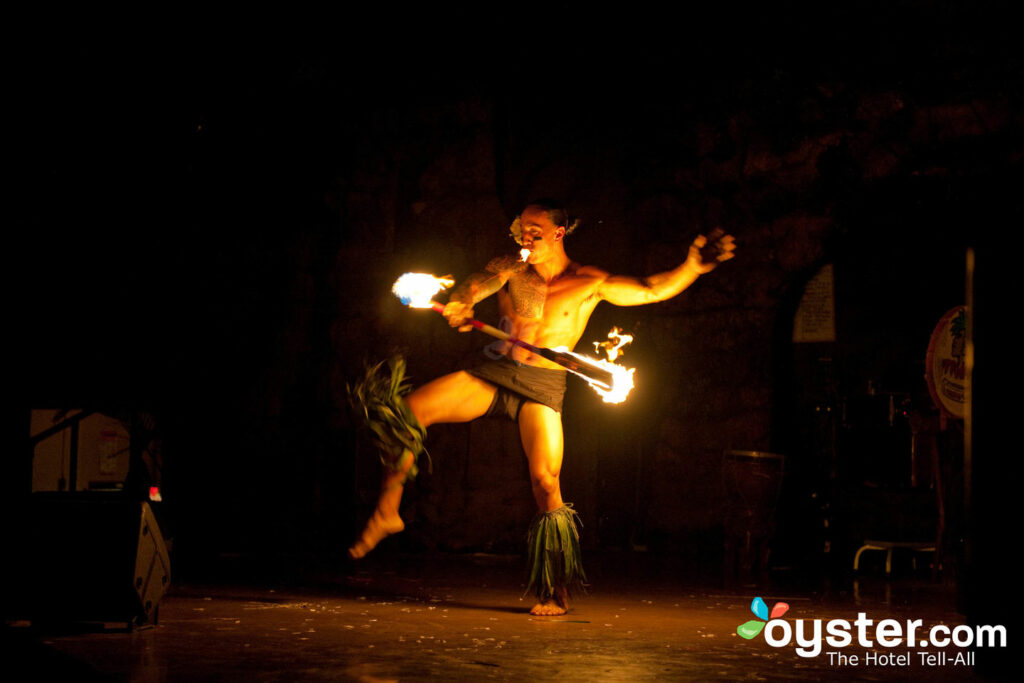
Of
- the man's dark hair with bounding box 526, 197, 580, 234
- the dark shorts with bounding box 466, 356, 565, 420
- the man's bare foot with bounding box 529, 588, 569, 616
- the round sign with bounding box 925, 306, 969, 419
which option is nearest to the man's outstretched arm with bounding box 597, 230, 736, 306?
the man's dark hair with bounding box 526, 197, 580, 234

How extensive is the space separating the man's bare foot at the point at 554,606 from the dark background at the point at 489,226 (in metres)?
2.60

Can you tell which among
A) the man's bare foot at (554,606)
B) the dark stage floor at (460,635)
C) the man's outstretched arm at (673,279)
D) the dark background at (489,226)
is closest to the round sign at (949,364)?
the dark background at (489,226)

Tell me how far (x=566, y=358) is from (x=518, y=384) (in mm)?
306

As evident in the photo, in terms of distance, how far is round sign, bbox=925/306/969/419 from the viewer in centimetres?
805

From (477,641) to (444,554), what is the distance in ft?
13.9

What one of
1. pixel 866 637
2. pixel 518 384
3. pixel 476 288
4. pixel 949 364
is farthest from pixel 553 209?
pixel 949 364

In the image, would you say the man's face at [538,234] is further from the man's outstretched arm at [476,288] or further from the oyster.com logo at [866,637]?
the oyster.com logo at [866,637]

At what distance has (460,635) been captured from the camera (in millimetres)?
5383

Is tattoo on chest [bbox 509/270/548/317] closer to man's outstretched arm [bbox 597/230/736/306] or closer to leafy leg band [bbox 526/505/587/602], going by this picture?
man's outstretched arm [bbox 597/230/736/306]

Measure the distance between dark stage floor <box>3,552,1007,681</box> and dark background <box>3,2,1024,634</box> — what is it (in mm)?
1519

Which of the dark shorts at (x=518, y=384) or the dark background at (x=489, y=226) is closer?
the dark shorts at (x=518, y=384)

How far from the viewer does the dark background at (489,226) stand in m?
8.91

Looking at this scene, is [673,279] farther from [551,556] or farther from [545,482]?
[551,556]

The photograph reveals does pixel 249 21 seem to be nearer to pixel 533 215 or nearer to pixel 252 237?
pixel 252 237
